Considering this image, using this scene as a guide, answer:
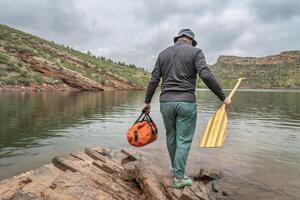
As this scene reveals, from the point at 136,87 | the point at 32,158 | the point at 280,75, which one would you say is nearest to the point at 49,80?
the point at 136,87

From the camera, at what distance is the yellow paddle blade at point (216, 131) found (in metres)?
7.25

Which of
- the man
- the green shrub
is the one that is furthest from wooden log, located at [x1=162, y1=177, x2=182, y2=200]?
the green shrub

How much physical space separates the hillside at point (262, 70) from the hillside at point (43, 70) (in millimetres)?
77215

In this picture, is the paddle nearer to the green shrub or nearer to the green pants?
the green pants

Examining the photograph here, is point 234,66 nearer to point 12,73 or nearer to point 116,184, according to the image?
point 12,73

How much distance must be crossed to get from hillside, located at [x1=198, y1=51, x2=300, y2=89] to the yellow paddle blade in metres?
126

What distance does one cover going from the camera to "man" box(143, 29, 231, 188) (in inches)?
260

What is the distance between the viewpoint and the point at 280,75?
473 feet

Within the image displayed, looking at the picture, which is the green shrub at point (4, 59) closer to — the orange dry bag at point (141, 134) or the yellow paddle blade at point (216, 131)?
the orange dry bag at point (141, 134)

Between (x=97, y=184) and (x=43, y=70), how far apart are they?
50071 millimetres

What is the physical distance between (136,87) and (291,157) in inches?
2479

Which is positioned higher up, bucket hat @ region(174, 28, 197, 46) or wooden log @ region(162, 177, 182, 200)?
bucket hat @ region(174, 28, 197, 46)

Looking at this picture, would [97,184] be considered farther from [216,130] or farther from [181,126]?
[216,130]

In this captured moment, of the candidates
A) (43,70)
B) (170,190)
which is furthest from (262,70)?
(170,190)
